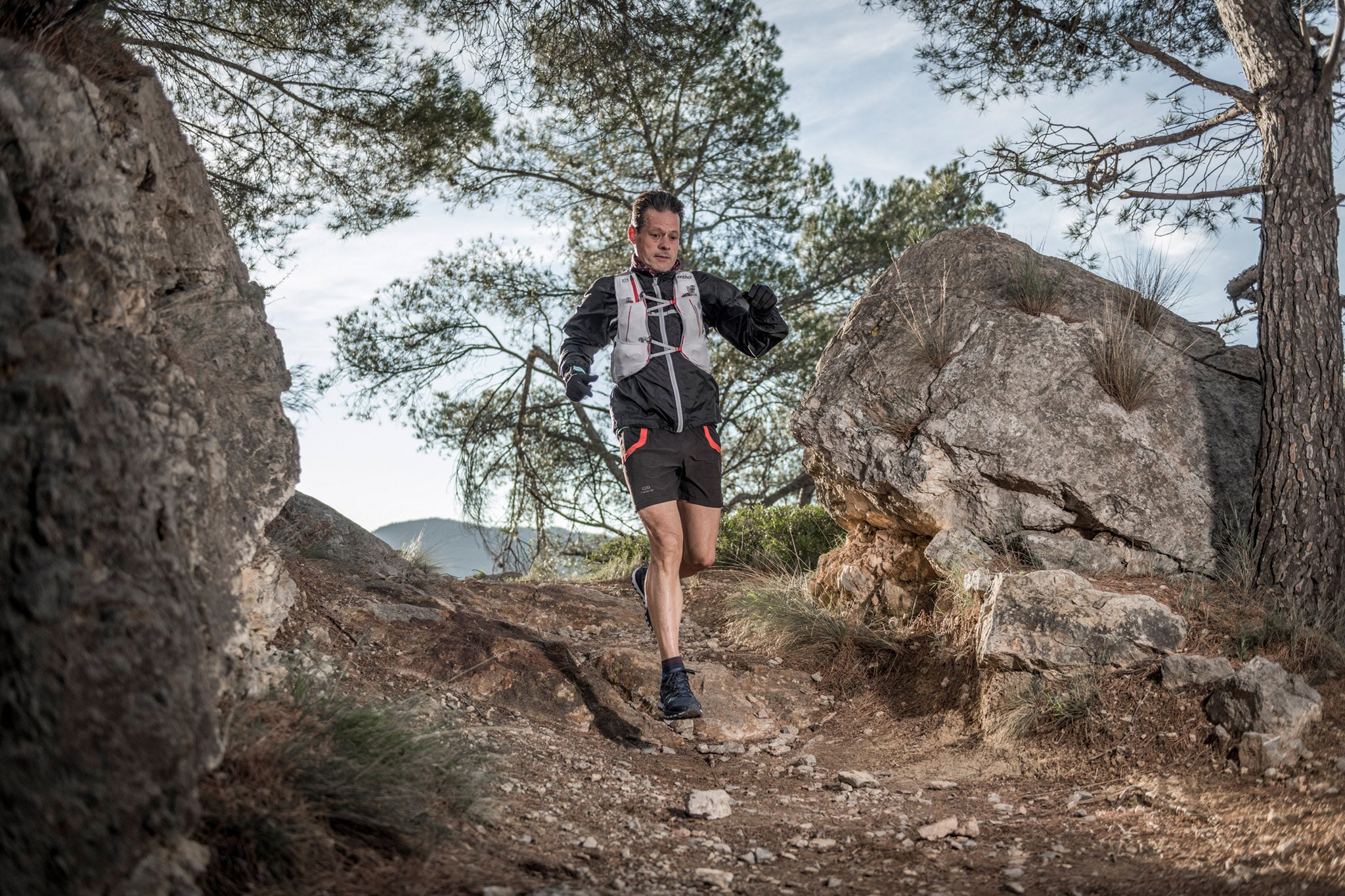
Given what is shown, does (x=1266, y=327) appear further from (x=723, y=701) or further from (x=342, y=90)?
(x=342, y=90)

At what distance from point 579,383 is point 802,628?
7.93 feet

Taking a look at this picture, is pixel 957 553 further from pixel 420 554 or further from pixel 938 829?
pixel 420 554

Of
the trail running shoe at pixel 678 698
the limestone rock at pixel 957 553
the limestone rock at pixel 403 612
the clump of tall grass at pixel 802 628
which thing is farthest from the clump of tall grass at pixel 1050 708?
the limestone rock at pixel 403 612

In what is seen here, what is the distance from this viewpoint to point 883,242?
35.0 ft

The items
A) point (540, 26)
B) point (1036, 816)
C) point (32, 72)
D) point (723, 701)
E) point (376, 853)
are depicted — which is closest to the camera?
point (376, 853)

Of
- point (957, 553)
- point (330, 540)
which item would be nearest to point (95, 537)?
point (957, 553)

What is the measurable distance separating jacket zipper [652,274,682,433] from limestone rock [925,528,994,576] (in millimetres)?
1780

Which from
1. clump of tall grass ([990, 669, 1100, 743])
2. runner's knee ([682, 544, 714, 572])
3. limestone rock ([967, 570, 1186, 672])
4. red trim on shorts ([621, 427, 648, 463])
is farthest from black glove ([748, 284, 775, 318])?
clump of tall grass ([990, 669, 1100, 743])

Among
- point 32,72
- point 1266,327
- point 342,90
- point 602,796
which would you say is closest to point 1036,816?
point 602,796

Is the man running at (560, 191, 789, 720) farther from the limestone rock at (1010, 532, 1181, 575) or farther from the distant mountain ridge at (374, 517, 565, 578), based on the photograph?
the distant mountain ridge at (374, 517, 565, 578)

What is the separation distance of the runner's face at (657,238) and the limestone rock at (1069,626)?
2.32 m

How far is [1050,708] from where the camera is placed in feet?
13.5

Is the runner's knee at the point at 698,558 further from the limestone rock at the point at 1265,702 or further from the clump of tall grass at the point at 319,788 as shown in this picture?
the limestone rock at the point at 1265,702

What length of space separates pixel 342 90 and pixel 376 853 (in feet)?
19.4
